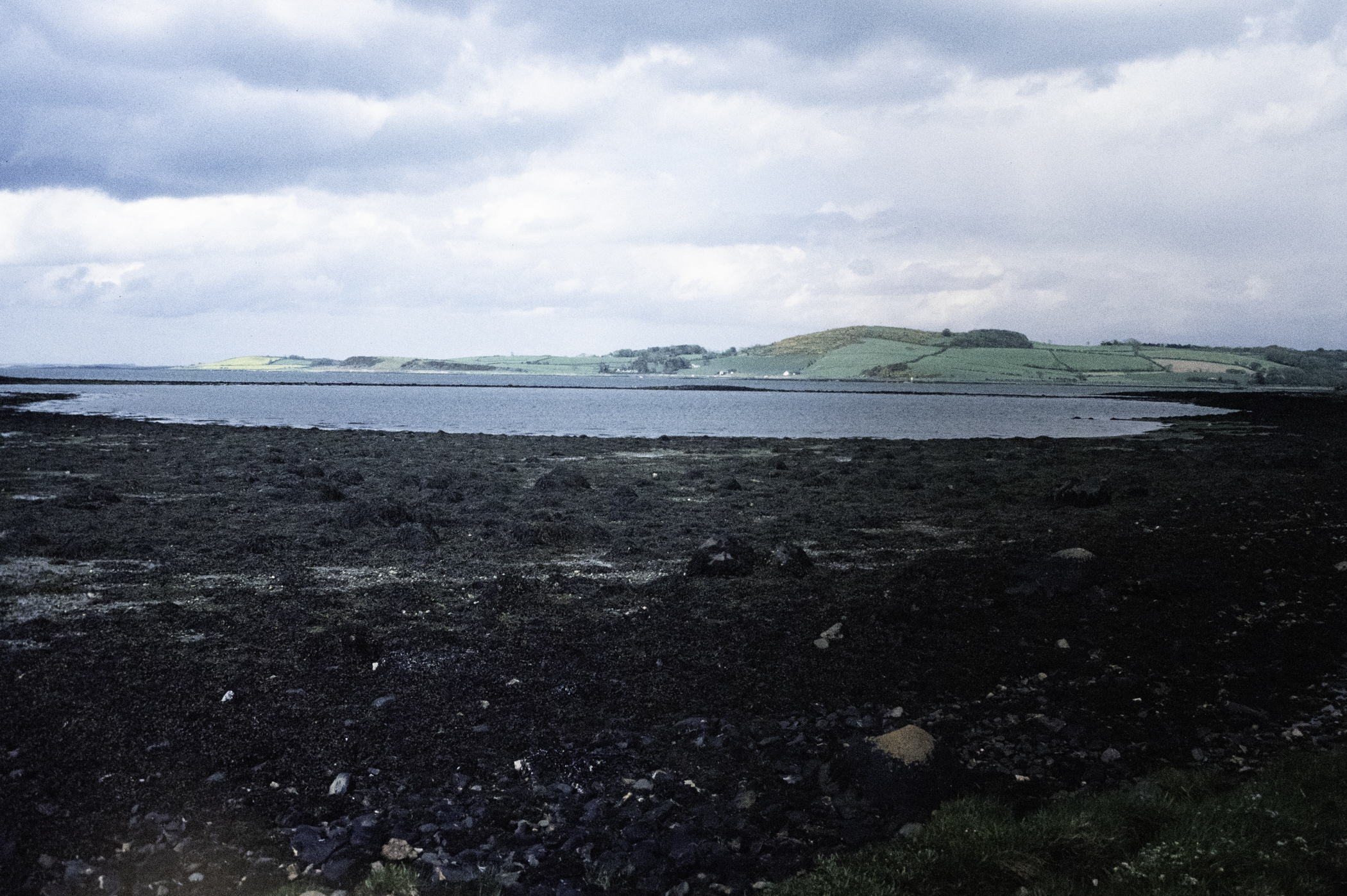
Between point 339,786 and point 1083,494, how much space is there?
24.7m

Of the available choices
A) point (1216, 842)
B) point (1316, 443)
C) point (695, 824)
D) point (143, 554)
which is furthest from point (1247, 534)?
point (1316, 443)

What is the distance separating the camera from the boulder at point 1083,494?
86.7 ft

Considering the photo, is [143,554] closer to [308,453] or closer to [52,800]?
[52,800]

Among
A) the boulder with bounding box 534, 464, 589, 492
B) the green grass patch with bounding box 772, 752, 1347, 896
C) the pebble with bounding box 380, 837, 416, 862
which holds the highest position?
the boulder with bounding box 534, 464, 589, 492

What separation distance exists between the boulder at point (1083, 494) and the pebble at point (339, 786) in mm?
24319

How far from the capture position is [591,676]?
11.2 metres

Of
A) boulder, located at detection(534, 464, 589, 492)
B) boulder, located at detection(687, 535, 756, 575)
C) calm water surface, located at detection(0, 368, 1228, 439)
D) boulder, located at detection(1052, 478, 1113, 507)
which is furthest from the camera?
calm water surface, located at detection(0, 368, 1228, 439)

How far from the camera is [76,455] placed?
131ft

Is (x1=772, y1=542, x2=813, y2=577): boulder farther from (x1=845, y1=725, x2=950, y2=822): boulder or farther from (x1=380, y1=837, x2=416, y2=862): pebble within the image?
(x1=380, y1=837, x2=416, y2=862): pebble

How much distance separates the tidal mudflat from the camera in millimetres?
7309

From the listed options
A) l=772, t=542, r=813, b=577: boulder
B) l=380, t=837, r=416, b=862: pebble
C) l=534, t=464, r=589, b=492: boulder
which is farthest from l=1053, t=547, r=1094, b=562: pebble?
l=534, t=464, r=589, b=492: boulder

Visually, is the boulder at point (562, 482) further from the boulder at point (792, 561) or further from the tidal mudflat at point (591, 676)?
the boulder at point (792, 561)

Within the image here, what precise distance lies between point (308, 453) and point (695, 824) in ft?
133

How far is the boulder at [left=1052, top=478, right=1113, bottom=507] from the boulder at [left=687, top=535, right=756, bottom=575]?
14.2 metres
